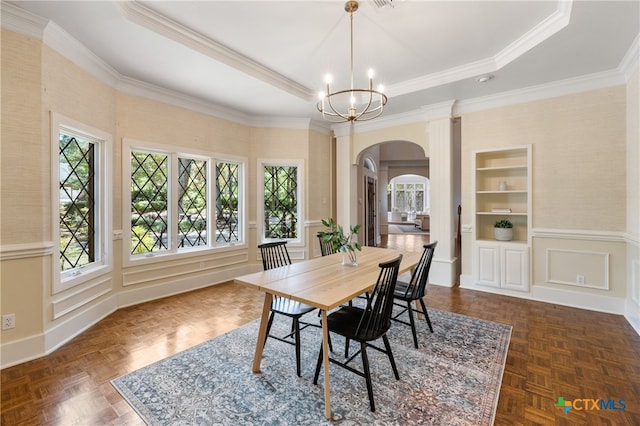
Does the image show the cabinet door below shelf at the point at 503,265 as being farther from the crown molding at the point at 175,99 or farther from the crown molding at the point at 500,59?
the crown molding at the point at 175,99

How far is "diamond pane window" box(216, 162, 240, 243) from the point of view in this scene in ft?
16.0

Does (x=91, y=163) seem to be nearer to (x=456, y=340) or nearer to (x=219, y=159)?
(x=219, y=159)

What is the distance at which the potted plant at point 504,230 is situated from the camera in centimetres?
421

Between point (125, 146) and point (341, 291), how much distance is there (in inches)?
135

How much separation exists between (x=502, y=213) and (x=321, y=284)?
3.40 meters

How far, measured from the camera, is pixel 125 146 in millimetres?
3672

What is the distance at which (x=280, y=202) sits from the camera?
552 centimetres

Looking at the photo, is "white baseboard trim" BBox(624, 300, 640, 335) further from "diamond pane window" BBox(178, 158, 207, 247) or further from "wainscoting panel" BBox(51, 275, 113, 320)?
"wainscoting panel" BBox(51, 275, 113, 320)

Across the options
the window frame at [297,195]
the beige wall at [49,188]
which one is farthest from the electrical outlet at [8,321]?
the window frame at [297,195]

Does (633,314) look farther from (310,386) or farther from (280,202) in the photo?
(280,202)

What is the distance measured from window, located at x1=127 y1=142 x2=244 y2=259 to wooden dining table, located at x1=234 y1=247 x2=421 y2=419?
96.1 inches

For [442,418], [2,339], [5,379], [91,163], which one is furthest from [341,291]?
[91,163]

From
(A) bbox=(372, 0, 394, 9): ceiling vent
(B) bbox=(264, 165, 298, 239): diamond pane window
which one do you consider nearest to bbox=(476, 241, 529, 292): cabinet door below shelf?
(B) bbox=(264, 165, 298, 239): diamond pane window

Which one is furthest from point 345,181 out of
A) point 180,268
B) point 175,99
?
point 180,268
